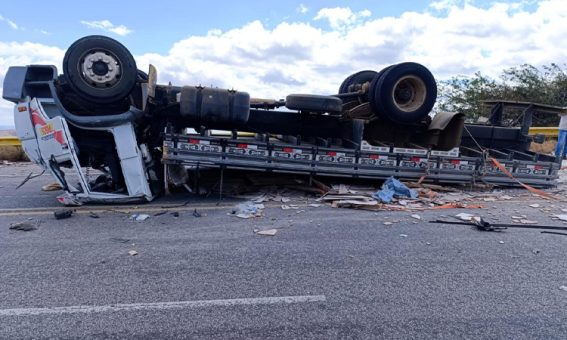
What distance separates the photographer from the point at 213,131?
7.45 metres

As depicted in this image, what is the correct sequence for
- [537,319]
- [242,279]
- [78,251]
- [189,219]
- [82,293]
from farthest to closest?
1. [189,219]
2. [78,251]
3. [242,279]
4. [82,293]
5. [537,319]

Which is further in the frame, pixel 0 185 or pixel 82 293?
pixel 0 185

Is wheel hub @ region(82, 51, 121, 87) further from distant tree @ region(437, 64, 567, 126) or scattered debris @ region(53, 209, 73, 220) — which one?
distant tree @ region(437, 64, 567, 126)

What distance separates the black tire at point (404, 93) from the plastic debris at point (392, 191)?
3.82ft

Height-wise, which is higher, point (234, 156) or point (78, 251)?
point (234, 156)

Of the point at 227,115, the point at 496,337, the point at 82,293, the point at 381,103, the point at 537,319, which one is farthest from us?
the point at 381,103

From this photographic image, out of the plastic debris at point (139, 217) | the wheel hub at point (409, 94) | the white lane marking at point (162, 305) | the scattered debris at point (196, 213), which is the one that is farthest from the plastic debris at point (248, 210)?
the wheel hub at point (409, 94)

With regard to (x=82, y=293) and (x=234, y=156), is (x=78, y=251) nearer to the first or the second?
(x=82, y=293)

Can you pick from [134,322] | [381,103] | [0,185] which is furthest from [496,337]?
[0,185]

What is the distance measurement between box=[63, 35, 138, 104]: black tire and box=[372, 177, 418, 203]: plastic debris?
4.20m

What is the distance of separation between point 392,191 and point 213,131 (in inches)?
136

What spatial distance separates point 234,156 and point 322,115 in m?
1.86

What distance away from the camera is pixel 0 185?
290 inches

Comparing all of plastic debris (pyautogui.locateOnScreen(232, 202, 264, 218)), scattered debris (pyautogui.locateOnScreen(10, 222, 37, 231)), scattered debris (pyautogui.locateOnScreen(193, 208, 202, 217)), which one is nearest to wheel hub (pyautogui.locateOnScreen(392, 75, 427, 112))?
plastic debris (pyautogui.locateOnScreen(232, 202, 264, 218))
